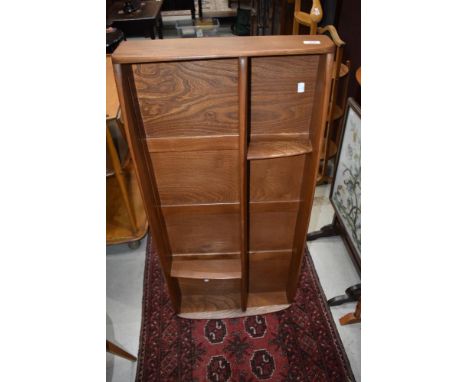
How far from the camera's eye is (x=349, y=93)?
252 centimetres

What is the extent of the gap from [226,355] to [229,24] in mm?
5833

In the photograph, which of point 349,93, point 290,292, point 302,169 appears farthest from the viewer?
point 349,93

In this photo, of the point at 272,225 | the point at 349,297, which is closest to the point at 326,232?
the point at 349,297

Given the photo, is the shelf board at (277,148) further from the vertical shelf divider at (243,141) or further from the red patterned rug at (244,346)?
the red patterned rug at (244,346)

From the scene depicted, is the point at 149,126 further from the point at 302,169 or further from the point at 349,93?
the point at 349,93

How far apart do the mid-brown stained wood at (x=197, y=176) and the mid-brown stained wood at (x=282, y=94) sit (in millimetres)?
189

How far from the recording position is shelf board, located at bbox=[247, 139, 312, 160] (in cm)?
127

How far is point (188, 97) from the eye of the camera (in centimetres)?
121

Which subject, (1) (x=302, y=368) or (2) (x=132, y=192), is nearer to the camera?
(1) (x=302, y=368)

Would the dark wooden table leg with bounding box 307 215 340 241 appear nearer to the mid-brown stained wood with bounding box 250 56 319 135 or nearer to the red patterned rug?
the red patterned rug

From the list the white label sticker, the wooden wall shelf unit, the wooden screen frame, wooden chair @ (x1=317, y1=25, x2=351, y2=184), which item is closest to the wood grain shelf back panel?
the wooden wall shelf unit

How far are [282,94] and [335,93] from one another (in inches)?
47.1

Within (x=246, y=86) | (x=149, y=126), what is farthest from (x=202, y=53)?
(x=149, y=126)

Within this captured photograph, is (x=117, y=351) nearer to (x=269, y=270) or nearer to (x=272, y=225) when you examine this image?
(x=269, y=270)
